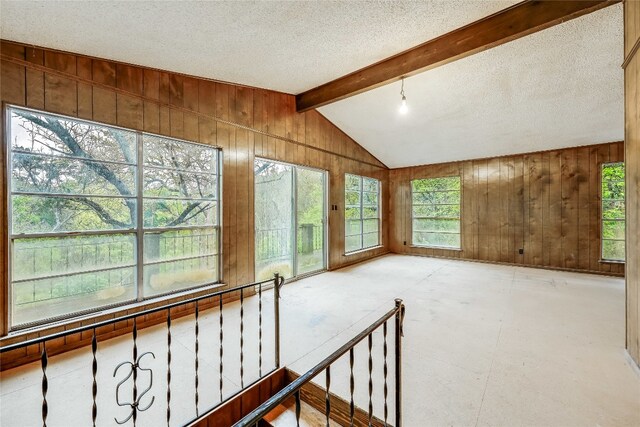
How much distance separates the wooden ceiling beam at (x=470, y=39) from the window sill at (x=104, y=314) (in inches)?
128

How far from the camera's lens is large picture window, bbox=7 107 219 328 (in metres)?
2.29

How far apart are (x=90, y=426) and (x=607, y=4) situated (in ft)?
15.5

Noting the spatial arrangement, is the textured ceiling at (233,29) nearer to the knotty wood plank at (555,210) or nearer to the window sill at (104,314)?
the window sill at (104,314)

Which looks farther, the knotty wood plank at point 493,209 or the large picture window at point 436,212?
the large picture window at point 436,212

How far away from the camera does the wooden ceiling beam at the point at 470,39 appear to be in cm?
223

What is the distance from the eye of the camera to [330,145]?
5352mm

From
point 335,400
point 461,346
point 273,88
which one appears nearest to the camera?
point 335,400

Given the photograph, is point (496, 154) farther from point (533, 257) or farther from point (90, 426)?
point (90, 426)

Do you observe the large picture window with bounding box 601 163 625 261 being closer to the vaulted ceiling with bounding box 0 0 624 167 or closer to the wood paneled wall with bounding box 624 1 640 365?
the vaulted ceiling with bounding box 0 0 624 167

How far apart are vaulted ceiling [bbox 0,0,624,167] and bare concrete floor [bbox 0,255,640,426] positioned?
8.76ft

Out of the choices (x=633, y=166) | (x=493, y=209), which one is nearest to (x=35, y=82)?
(x=633, y=166)

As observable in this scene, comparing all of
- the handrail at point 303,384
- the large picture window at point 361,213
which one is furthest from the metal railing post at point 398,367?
the large picture window at point 361,213

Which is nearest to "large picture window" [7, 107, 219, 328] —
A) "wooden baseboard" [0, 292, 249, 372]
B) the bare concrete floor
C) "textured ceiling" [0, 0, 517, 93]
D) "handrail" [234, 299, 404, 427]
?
"wooden baseboard" [0, 292, 249, 372]

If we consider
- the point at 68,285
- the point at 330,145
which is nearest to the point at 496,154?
the point at 330,145
